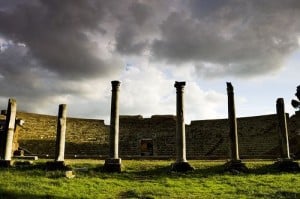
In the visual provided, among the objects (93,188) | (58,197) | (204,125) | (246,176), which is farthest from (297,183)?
(204,125)

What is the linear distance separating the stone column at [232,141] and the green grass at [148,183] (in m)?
0.47

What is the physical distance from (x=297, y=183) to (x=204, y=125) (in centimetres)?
2124

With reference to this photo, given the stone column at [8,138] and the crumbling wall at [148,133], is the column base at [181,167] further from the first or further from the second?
the crumbling wall at [148,133]

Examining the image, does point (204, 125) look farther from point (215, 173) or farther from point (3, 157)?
point (3, 157)

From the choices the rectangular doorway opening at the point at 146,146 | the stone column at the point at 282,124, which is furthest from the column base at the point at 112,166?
the rectangular doorway opening at the point at 146,146

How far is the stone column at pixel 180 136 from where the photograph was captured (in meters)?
16.8

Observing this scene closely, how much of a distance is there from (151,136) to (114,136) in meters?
17.2

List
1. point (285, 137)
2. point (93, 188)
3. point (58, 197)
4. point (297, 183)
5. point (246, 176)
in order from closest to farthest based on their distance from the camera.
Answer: point (58, 197) → point (93, 188) → point (297, 183) → point (246, 176) → point (285, 137)

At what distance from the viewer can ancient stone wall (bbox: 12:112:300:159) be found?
3150cm

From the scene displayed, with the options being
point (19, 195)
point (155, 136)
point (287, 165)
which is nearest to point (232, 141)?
point (287, 165)

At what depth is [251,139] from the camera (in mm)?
31875

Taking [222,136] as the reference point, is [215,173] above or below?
below

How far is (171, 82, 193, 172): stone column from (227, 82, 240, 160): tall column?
241 centimetres

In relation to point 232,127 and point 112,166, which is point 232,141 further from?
point 112,166
